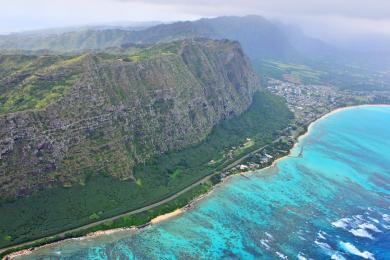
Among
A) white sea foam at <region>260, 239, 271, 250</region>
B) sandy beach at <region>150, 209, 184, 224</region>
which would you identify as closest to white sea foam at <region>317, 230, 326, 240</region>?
white sea foam at <region>260, 239, 271, 250</region>

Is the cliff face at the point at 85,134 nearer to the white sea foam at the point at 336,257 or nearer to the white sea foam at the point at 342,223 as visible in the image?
the white sea foam at the point at 342,223

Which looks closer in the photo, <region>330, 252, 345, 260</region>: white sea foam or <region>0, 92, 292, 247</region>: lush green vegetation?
<region>330, 252, 345, 260</region>: white sea foam

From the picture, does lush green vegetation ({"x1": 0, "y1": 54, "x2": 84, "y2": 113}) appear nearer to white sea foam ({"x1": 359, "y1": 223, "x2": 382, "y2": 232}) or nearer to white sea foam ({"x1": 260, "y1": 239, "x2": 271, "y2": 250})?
white sea foam ({"x1": 260, "y1": 239, "x2": 271, "y2": 250})

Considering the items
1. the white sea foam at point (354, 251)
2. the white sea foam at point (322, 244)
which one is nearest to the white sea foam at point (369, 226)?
the white sea foam at point (354, 251)

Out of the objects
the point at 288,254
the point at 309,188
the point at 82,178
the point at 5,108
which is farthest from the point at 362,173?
the point at 5,108

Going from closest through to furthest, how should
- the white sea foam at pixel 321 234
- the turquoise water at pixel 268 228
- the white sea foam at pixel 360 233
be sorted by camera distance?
the turquoise water at pixel 268 228, the white sea foam at pixel 321 234, the white sea foam at pixel 360 233

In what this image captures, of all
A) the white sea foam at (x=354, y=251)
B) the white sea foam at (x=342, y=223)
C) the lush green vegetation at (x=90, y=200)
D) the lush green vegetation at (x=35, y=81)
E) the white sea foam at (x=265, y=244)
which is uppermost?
the lush green vegetation at (x=35, y=81)
